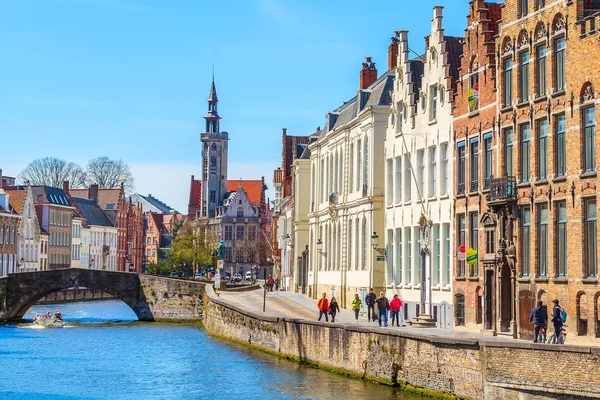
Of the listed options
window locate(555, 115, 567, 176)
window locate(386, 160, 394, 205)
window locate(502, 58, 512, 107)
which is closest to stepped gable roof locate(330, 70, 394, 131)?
window locate(386, 160, 394, 205)

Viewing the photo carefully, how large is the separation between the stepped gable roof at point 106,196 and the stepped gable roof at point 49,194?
50.9 feet

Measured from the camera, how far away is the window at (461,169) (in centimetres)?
3956

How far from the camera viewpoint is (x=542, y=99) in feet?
109

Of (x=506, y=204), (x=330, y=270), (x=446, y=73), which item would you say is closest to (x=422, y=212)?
(x=446, y=73)

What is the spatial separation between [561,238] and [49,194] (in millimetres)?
85056

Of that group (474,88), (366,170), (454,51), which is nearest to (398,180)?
(366,170)

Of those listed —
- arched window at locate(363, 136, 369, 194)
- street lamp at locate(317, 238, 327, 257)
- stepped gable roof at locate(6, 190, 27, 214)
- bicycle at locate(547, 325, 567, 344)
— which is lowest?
bicycle at locate(547, 325, 567, 344)

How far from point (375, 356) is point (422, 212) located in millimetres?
12050

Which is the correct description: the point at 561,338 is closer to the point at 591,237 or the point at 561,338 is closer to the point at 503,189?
the point at 591,237

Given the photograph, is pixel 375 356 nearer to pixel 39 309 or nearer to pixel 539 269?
pixel 539 269

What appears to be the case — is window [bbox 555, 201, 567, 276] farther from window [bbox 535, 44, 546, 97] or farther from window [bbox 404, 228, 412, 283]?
window [bbox 404, 228, 412, 283]

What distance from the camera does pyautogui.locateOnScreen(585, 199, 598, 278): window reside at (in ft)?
101

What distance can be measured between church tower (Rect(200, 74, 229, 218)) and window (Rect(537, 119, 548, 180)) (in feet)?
432

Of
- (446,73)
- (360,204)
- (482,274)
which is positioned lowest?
(482,274)
